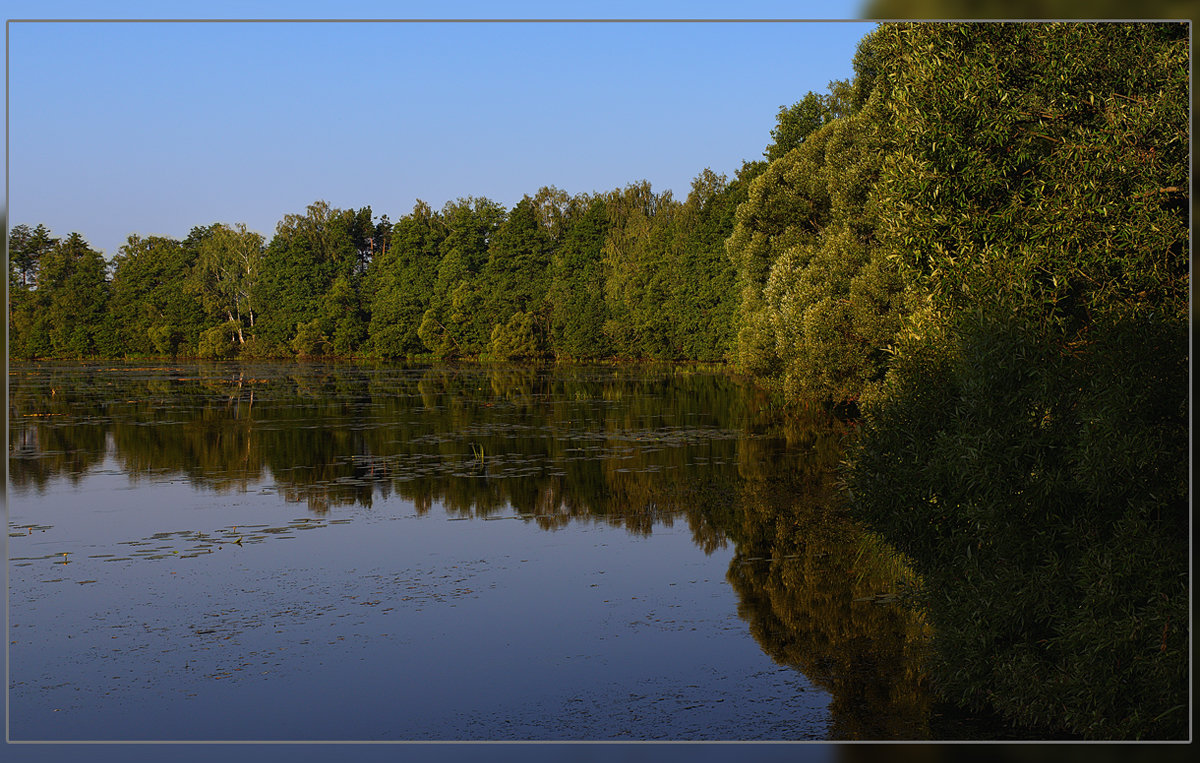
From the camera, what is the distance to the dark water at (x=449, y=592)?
9.80 m

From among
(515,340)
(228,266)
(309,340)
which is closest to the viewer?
(228,266)

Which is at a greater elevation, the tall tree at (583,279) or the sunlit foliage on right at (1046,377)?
the tall tree at (583,279)

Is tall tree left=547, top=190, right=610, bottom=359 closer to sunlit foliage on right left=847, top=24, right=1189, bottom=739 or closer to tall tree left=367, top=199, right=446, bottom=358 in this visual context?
tall tree left=367, top=199, right=446, bottom=358

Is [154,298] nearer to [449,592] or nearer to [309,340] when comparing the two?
[309,340]

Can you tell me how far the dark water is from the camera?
9.80m

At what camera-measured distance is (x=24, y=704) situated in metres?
10.1

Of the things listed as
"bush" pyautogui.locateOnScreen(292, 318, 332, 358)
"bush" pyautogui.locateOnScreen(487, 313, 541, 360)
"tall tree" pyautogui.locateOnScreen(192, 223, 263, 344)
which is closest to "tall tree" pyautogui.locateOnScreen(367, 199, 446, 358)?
"bush" pyautogui.locateOnScreen(292, 318, 332, 358)

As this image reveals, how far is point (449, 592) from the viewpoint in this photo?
548 inches

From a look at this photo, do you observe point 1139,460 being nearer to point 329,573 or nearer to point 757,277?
point 329,573

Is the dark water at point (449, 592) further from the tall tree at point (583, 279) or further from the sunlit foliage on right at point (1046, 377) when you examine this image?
the tall tree at point (583, 279)

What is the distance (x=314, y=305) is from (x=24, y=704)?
3309 cm

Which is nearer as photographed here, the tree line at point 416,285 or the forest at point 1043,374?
the forest at point 1043,374

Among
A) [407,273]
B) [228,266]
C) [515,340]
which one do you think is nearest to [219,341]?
[407,273]

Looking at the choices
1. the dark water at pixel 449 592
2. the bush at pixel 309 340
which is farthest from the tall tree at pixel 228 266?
the bush at pixel 309 340
